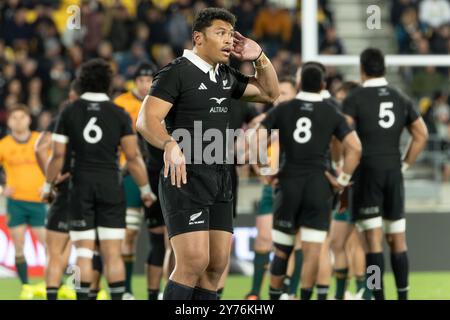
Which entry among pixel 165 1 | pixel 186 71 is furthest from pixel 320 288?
pixel 165 1

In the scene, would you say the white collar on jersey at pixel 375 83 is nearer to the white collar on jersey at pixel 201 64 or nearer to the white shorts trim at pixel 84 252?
the white shorts trim at pixel 84 252

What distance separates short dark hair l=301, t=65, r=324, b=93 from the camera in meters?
8.70

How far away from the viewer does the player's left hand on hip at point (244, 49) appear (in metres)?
6.54

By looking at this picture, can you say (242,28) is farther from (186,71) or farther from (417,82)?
(186,71)

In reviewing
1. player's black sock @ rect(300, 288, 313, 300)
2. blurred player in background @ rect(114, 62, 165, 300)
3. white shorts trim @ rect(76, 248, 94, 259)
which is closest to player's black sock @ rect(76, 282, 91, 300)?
white shorts trim @ rect(76, 248, 94, 259)

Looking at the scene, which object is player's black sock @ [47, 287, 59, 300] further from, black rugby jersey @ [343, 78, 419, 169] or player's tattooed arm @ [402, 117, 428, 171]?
player's tattooed arm @ [402, 117, 428, 171]

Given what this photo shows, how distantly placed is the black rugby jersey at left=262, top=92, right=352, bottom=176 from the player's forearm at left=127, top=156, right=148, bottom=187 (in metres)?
1.09

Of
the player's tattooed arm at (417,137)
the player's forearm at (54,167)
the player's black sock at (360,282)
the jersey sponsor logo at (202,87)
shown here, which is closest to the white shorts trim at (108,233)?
the player's forearm at (54,167)

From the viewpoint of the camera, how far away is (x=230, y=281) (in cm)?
1197

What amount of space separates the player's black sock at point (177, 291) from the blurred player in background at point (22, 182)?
4628mm

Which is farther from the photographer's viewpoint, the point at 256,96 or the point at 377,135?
the point at 377,135

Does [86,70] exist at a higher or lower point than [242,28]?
lower

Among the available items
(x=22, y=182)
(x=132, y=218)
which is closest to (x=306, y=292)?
(x=132, y=218)
